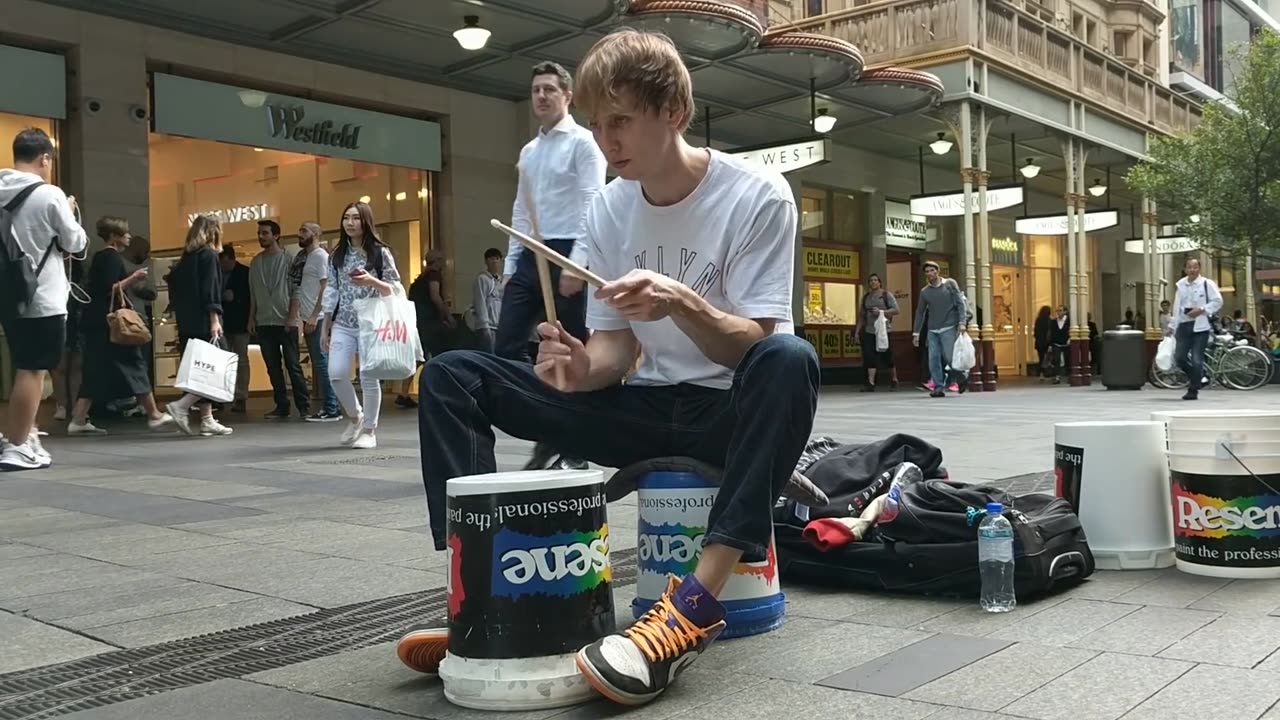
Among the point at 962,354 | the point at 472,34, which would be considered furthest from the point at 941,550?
the point at 962,354

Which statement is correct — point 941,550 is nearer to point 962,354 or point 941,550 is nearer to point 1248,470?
point 1248,470

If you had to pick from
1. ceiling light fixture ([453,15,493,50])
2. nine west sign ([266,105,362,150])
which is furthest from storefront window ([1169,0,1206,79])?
nine west sign ([266,105,362,150])

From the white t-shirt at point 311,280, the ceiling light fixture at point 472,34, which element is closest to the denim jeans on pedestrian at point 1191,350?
the ceiling light fixture at point 472,34

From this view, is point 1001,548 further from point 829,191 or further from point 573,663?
point 829,191

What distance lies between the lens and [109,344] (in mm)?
10523

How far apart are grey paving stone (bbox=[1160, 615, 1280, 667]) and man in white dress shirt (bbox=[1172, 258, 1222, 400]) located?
13.2 meters

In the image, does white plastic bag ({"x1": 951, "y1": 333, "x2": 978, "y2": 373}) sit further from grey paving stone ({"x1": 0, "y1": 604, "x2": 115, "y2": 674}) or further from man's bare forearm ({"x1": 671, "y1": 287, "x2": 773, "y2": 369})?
grey paving stone ({"x1": 0, "y1": 604, "x2": 115, "y2": 674})

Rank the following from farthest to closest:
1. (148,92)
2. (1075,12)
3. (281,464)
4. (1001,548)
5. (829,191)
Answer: (1075,12)
(829,191)
(148,92)
(281,464)
(1001,548)

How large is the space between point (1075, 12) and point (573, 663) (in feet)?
95.2

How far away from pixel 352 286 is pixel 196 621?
15.5 feet

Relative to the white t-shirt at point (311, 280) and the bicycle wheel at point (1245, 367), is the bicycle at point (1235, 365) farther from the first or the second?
the white t-shirt at point (311, 280)

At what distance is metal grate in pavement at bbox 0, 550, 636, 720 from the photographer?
245cm

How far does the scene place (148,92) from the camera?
12656 mm

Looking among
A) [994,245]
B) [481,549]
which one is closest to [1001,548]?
[481,549]
